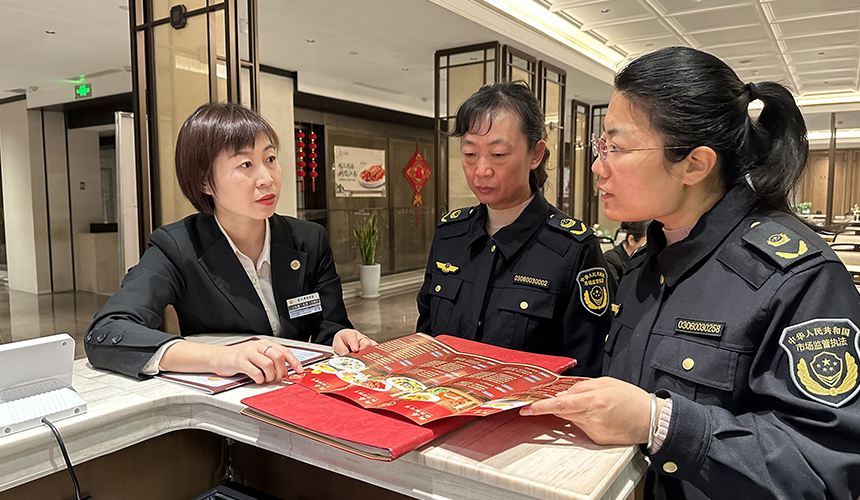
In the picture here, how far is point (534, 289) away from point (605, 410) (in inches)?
33.8

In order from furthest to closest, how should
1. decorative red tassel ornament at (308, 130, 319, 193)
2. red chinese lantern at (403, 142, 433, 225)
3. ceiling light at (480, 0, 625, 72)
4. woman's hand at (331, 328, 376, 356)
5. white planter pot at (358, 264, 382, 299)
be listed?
red chinese lantern at (403, 142, 433, 225) < white planter pot at (358, 264, 382, 299) < decorative red tassel ornament at (308, 130, 319, 193) < ceiling light at (480, 0, 625, 72) < woman's hand at (331, 328, 376, 356)

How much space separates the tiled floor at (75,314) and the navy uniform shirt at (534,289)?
15.9 ft

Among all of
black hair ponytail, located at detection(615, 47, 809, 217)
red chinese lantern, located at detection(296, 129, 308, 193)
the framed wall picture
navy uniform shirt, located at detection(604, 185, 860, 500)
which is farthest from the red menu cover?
the framed wall picture

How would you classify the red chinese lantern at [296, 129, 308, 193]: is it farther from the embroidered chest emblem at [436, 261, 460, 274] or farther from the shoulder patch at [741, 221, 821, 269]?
the shoulder patch at [741, 221, 821, 269]

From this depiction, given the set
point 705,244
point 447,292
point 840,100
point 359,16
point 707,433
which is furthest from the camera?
point 840,100

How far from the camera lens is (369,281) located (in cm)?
973

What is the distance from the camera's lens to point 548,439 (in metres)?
0.97

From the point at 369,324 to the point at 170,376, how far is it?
253 inches

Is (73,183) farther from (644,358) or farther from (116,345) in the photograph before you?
(644,358)

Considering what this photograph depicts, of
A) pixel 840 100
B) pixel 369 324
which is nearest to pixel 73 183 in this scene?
pixel 369 324

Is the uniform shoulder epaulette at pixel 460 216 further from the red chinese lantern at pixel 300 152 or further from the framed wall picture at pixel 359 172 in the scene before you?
the framed wall picture at pixel 359 172

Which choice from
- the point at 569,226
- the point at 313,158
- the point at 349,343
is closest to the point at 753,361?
the point at 569,226

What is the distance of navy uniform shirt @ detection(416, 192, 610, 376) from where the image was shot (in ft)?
5.75

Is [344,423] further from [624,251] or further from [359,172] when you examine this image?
[359,172]
